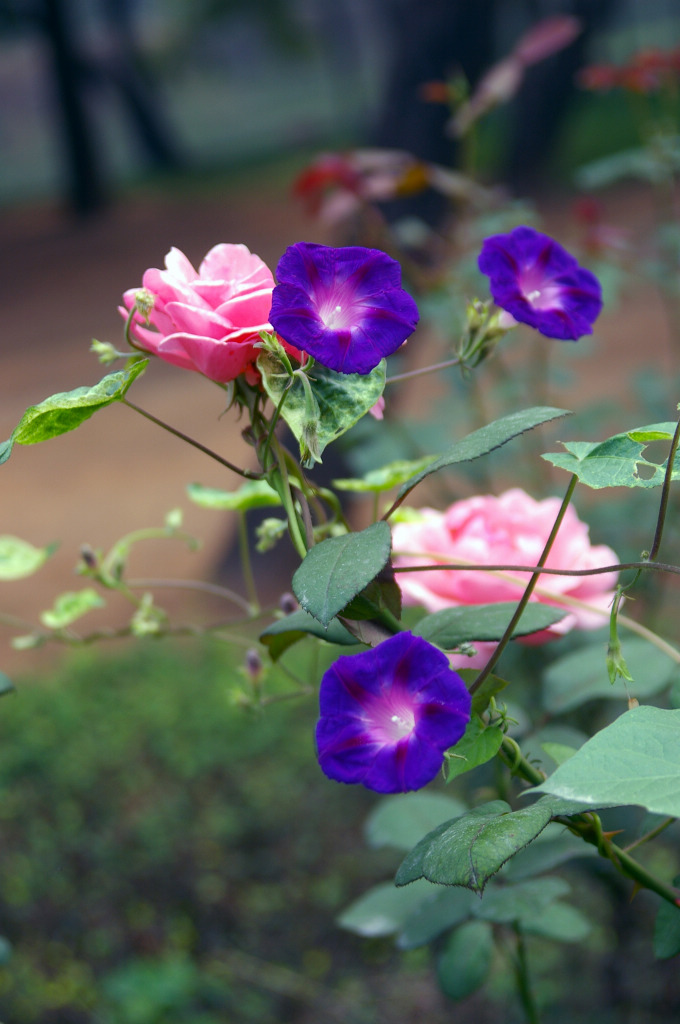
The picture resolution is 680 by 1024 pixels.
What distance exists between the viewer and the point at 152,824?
63.0 inches

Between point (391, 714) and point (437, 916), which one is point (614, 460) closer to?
point (391, 714)

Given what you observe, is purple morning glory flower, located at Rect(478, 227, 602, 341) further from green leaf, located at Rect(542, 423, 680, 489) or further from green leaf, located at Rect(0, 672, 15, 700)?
green leaf, located at Rect(0, 672, 15, 700)

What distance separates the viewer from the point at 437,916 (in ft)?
2.00

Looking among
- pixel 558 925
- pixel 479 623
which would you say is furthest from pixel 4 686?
pixel 558 925

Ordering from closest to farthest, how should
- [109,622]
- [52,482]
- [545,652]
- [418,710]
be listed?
[418,710]
[545,652]
[109,622]
[52,482]

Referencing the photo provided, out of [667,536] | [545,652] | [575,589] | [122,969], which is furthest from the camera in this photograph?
[667,536]

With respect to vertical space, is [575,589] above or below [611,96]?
above

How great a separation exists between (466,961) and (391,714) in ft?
1.42

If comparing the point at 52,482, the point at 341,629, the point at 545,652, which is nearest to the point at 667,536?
the point at 545,652

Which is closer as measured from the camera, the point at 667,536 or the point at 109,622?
the point at 667,536

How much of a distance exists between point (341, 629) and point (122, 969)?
46.7 inches

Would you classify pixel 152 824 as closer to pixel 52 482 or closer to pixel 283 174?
pixel 52 482

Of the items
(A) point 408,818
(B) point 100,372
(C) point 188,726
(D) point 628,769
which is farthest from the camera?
(B) point 100,372

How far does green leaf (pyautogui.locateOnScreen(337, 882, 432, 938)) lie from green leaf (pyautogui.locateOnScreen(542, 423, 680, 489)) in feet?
1.42
